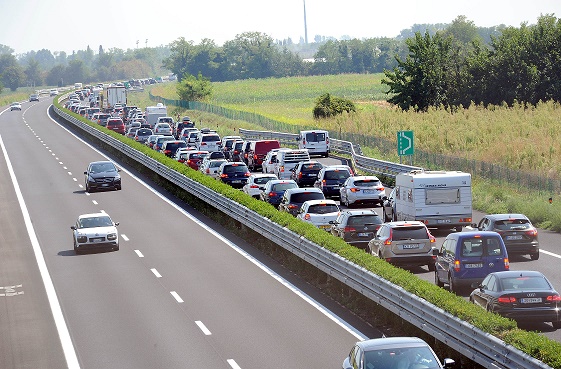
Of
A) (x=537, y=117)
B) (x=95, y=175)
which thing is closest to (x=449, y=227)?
(x=95, y=175)

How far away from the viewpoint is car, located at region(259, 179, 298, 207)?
4306 cm

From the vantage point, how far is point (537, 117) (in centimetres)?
6744

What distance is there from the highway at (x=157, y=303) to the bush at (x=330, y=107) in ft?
175

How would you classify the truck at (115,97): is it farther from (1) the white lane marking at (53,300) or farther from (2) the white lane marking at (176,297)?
(2) the white lane marking at (176,297)

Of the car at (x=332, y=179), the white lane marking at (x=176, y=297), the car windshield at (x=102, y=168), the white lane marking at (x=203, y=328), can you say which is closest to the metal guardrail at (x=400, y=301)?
the white lane marking at (x=203, y=328)

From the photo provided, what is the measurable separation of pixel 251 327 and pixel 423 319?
16.2 ft

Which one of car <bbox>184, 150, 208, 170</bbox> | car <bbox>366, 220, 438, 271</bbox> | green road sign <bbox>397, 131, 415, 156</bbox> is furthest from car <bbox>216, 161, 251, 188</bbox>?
car <bbox>366, 220, 438, 271</bbox>

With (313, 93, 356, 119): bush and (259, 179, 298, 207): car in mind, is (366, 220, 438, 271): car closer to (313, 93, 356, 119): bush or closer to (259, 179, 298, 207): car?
(259, 179, 298, 207): car

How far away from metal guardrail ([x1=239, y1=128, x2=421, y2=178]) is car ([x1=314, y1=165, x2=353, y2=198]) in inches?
179

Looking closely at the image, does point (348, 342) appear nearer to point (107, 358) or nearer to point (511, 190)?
point (107, 358)

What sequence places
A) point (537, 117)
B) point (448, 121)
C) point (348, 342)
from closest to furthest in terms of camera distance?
point (348, 342) < point (537, 117) < point (448, 121)

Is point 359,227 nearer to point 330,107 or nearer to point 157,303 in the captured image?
point 157,303

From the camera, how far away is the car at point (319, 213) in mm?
35375

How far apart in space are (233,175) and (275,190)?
10.5m
